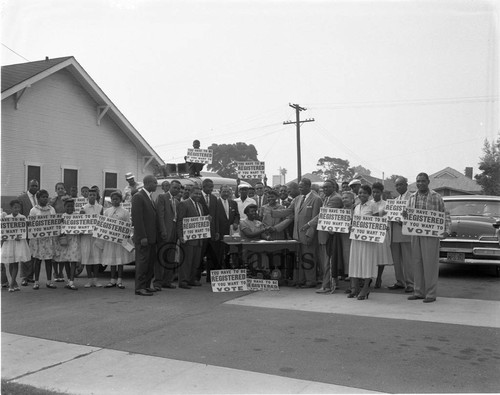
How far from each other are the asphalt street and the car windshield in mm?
2395

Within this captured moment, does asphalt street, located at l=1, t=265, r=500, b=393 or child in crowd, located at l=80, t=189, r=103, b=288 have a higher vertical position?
child in crowd, located at l=80, t=189, r=103, b=288

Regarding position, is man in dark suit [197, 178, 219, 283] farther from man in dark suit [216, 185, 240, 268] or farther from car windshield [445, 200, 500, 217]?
car windshield [445, 200, 500, 217]

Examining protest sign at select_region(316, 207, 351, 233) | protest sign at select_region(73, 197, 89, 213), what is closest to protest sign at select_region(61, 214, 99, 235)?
protest sign at select_region(73, 197, 89, 213)

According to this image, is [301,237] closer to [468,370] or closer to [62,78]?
[468,370]

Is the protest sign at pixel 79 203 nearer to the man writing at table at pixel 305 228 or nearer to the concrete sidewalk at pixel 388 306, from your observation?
the man writing at table at pixel 305 228

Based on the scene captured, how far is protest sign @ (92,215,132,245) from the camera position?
31.3 ft

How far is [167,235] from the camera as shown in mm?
9562

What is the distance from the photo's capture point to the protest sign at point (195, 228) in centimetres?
965

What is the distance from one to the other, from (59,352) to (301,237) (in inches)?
197

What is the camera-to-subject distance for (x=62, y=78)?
20.4m

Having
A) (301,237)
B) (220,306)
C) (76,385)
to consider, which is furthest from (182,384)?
(301,237)

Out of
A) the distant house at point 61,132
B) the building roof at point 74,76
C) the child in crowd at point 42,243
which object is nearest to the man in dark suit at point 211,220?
the child in crowd at point 42,243

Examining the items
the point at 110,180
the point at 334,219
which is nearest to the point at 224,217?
the point at 334,219

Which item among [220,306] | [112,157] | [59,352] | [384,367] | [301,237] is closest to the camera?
[384,367]
